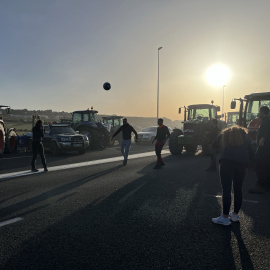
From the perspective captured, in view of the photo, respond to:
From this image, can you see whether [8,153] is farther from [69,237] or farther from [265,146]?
[265,146]

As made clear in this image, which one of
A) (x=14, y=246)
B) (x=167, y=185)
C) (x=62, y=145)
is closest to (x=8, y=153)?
(x=62, y=145)

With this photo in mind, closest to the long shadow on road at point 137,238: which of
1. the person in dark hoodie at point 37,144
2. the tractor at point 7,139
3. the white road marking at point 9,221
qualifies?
the white road marking at point 9,221

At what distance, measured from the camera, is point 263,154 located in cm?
601

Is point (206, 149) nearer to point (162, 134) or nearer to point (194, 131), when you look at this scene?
point (194, 131)

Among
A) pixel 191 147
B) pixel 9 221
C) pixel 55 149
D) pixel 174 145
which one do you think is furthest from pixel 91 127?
pixel 9 221

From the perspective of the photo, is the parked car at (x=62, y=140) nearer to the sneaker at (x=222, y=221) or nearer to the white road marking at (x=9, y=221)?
the white road marking at (x=9, y=221)

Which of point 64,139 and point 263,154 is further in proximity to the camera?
point 64,139

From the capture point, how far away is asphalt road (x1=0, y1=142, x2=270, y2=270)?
117 inches

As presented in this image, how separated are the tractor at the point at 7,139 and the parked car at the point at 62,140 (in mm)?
2112

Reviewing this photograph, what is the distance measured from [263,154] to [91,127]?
12.4 metres

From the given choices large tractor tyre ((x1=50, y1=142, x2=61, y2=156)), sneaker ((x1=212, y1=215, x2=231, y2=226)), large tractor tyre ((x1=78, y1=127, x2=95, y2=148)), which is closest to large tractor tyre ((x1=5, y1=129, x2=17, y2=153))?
large tractor tyre ((x1=50, y1=142, x2=61, y2=156))

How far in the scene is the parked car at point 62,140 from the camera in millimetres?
13177

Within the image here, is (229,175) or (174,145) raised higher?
(229,175)

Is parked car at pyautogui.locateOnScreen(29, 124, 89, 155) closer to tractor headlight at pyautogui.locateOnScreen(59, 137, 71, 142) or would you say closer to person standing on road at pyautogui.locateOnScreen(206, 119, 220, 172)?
tractor headlight at pyautogui.locateOnScreen(59, 137, 71, 142)
